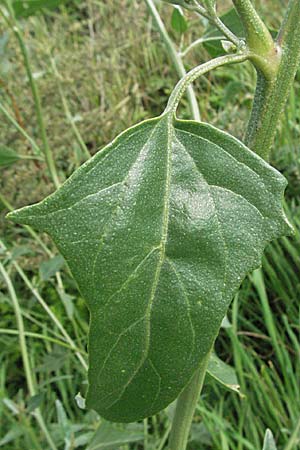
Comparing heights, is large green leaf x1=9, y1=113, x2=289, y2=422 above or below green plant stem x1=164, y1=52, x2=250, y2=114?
below

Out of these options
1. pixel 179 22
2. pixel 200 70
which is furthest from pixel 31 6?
pixel 200 70

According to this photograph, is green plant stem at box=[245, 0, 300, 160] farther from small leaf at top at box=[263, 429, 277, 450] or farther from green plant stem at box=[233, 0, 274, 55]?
small leaf at top at box=[263, 429, 277, 450]

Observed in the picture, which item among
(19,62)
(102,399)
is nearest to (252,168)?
(102,399)

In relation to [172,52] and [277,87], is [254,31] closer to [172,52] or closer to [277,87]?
Result: [277,87]

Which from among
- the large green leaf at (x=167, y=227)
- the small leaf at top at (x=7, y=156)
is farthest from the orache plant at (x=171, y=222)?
the small leaf at top at (x=7, y=156)

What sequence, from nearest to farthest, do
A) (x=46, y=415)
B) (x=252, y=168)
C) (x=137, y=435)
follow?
1. (x=252, y=168)
2. (x=137, y=435)
3. (x=46, y=415)

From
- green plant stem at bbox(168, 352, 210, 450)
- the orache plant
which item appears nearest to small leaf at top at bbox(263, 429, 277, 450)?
green plant stem at bbox(168, 352, 210, 450)

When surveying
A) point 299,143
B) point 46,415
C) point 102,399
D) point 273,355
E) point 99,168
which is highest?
point 99,168

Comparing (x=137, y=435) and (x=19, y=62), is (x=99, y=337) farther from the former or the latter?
(x=19, y=62)

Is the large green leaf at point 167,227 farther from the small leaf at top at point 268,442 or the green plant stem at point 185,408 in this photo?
the small leaf at top at point 268,442
